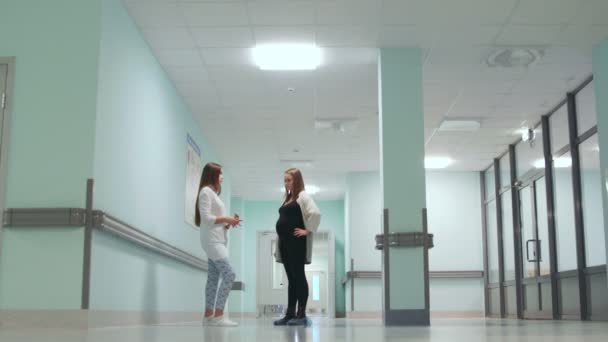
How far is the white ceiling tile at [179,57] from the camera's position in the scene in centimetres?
734

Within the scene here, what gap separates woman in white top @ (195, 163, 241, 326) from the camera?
20.3 feet

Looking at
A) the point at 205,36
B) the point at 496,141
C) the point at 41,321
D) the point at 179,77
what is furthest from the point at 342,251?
the point at 41,321

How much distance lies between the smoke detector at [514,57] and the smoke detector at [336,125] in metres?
2.97

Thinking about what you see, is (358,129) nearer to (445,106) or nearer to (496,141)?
(445,106)

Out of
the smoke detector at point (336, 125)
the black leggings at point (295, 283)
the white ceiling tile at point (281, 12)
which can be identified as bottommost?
the black leggings at point (295, 283)

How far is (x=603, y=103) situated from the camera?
716 centimetres

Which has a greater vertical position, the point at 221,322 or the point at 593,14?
the point at 593,14

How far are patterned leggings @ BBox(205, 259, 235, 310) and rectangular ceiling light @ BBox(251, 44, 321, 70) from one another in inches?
91.9

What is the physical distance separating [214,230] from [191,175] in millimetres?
3620

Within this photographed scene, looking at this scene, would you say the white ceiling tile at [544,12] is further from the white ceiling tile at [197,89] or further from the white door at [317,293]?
the white door at [317,293]

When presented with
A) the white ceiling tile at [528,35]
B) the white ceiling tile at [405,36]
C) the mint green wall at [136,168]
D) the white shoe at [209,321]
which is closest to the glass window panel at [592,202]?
the white ceiling tile at [528,35]

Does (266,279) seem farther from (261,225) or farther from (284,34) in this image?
(284,34)

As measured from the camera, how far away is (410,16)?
21.3 feet

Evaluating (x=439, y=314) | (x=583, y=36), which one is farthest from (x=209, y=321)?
(x=439, y=314)
